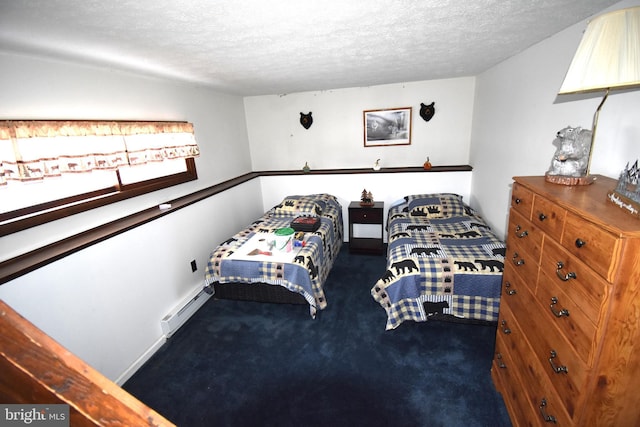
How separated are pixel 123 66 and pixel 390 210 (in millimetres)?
3153

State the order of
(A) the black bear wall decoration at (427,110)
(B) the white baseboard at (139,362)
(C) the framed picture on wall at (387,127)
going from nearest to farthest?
1. (B) the white baseboard at (139,362)
2. (A) the black bear wall decoration at (427,110)
3. (C) the framed picture on wall at (387,127)

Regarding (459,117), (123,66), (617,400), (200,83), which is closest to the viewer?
(617,400)

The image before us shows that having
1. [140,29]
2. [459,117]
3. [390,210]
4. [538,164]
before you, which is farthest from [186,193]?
[459,117]

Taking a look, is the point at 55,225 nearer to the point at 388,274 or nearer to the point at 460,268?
the point at 388,274

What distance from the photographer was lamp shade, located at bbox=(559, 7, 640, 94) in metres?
0.94

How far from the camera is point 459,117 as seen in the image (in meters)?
3.69

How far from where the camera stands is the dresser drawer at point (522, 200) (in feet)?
4.66

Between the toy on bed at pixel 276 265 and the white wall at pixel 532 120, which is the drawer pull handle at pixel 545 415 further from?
the toy on bed at pixel 276 265

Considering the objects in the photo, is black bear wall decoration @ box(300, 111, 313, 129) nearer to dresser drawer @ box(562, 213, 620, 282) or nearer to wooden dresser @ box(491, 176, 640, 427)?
wooden dresser @ box(491, 176, 640, 427)

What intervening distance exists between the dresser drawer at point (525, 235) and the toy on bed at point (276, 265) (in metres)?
1.55

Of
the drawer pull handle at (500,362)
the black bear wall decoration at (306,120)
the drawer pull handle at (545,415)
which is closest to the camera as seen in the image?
the drawer pull handle at (545,415)

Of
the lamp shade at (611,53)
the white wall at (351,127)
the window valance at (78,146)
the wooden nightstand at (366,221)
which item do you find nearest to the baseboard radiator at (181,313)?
the window valance at (78,146)

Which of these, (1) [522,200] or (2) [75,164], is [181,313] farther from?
(1) [522,200]

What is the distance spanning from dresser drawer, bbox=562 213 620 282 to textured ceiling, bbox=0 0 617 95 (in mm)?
1112
